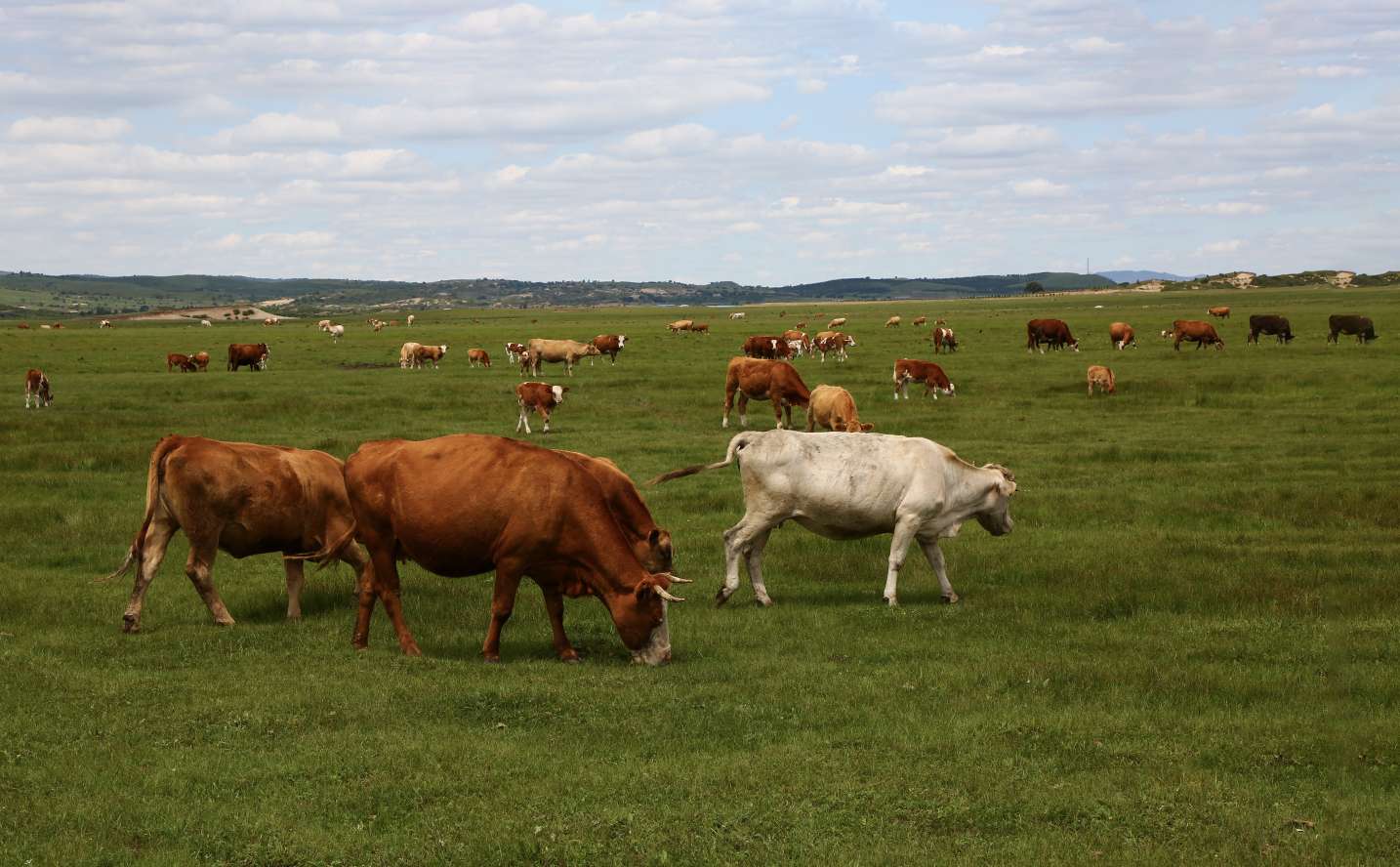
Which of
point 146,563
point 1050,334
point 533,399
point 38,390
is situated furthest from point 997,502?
point 1050,334

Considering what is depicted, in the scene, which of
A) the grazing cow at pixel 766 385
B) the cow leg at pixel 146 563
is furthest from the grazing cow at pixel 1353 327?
the cow leg at pixel 146 563

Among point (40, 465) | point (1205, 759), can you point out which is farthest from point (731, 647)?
point (40, 465)

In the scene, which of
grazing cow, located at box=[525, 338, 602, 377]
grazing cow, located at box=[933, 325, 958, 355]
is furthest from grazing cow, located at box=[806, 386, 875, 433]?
grazing cow, located at box=[933, 325, 958, 355]

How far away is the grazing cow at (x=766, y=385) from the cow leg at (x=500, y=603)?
66.4 ft

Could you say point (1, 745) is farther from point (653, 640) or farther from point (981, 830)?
point (981, 830)

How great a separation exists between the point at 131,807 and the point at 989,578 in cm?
1049

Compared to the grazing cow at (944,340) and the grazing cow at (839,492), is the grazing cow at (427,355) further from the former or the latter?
the grazing cow at (839,492)

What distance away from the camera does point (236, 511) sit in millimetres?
13031

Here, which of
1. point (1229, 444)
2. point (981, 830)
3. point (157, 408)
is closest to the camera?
point (981, 830)

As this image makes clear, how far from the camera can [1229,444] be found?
90.3 ft

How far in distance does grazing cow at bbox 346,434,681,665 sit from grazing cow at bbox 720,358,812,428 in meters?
20.0

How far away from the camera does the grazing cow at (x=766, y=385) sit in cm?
3216

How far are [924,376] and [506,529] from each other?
3002 cm

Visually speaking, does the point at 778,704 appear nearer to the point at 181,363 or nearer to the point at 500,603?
the point at 500,603
